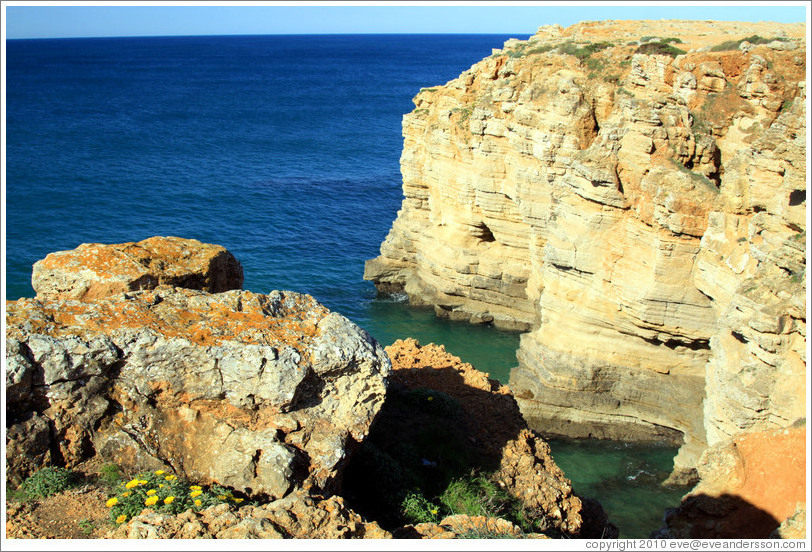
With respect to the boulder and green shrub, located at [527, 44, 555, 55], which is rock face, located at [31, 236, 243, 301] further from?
green shrub, located at [527, 44, 555, 55]

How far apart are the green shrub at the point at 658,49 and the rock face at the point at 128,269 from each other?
64.9 feet

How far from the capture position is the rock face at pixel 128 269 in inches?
440

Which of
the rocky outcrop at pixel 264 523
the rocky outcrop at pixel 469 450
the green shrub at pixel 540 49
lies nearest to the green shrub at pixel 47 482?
the rocky outcrop at pixel 264 523

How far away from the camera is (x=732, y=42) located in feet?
87.4

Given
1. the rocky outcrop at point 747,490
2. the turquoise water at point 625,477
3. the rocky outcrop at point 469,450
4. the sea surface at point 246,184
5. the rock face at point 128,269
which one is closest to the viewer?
the rocky outcrop at point 747,490

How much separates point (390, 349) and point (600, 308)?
28.8 ft

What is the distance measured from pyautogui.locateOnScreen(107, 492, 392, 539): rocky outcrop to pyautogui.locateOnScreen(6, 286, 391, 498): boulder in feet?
3.00

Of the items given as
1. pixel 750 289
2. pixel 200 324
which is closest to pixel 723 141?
pixel 750 289

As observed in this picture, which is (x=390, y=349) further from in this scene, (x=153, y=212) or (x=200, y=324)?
(x=153, y=212)

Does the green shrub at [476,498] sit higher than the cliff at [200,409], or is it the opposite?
the cliff at [200,409]

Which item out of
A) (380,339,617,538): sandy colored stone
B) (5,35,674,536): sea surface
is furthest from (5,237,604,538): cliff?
(5,35,674,536): sea surface

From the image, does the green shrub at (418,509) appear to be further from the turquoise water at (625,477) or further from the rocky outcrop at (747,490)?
the turquoise water at (625,477)

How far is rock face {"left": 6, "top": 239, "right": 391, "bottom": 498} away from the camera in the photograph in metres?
9.14

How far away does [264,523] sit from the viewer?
779 centimetres
